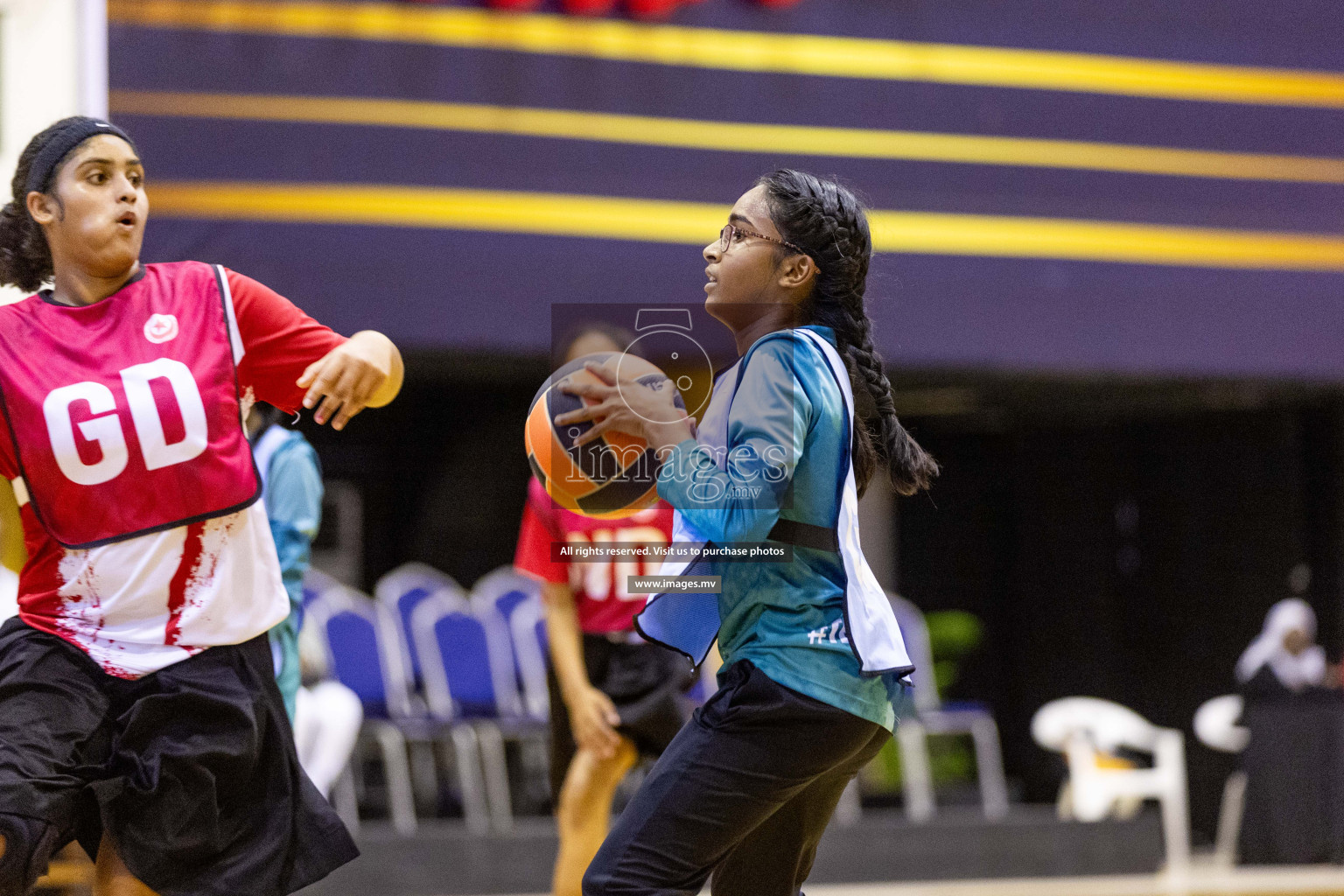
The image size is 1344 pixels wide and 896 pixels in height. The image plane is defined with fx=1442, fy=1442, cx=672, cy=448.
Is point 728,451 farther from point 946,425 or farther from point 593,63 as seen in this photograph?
point 946,425

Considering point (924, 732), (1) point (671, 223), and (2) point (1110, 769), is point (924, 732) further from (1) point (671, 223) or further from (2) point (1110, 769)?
(1) point (671, 223)

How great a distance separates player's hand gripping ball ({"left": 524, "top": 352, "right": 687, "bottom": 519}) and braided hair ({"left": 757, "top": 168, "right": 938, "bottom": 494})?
1.05ft

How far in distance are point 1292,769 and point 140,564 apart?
6.59 metres

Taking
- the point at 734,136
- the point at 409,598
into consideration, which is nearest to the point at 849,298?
the point at 734,136

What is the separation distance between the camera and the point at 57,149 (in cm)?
245

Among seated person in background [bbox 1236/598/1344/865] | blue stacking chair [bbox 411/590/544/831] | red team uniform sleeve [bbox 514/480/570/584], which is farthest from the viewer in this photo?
seated person in background [bbox 1236/598/1344/865]

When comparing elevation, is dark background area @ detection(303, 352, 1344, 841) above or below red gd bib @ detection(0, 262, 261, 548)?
below

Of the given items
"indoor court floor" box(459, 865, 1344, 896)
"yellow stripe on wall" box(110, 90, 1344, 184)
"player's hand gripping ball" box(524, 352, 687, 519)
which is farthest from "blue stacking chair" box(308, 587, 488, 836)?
"player's hand gripping ball" box(524, 352, 687, 519)

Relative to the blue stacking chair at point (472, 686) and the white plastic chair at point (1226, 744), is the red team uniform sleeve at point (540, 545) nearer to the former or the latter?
the blue stacking chair at point (472, 686)

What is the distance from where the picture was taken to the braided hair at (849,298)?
2.54 metres

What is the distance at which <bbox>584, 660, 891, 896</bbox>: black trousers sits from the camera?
227 centimetres

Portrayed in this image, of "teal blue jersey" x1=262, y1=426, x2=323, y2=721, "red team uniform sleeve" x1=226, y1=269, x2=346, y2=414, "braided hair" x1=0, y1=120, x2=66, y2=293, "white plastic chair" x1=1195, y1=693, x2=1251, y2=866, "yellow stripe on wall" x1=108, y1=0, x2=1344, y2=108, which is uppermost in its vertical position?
"yellow stripe on wall" x1=108, y1=0, x2=1344, y2=108

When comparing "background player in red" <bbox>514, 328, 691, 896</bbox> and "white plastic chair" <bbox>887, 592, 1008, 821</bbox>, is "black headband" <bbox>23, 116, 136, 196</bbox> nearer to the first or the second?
"background player in red" <bbox>514, 328, 691, 896</bbox>

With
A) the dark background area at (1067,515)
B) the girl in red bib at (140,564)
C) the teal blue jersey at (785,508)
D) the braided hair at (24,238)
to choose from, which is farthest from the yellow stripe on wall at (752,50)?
the teal blue jersey at (785,508)
